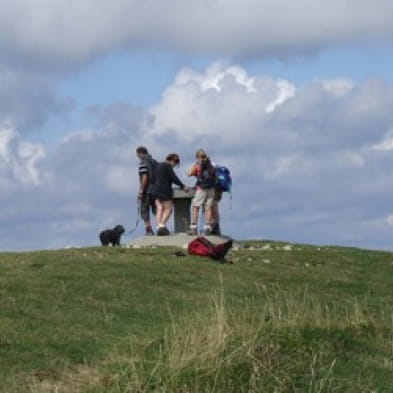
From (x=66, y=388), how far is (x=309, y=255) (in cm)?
1120

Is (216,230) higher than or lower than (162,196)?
lower

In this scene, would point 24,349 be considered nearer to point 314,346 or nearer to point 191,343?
point 191,343

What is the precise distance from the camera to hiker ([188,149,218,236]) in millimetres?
20859

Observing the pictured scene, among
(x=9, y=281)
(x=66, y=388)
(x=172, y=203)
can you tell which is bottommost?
(x=66, y=388)

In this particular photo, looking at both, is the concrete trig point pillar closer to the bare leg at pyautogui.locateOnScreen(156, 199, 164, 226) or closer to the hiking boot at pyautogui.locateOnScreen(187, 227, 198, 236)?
the hiking boot at pyautogui.locateOnScreen(187, 227, 198, 236)

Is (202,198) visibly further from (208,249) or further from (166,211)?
(208,249)

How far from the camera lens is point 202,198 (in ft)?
69.1

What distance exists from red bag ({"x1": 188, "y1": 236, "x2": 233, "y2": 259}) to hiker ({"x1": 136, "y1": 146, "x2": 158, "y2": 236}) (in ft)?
12.3

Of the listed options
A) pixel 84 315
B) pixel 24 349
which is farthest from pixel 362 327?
pixel 24 349

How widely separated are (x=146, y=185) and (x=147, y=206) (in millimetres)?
515

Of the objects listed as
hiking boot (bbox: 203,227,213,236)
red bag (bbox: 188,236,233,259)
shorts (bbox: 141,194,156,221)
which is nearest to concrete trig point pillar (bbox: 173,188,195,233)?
shorts (bbox: 141,194,156,221)

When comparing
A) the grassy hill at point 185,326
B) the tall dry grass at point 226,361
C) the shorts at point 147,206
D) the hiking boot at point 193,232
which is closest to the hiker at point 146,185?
the shorts at point 147,206

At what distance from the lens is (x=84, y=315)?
37.8 ft

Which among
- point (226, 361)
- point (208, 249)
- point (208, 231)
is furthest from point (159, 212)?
point (226, 361)
